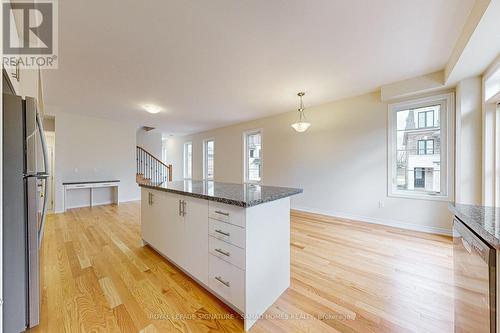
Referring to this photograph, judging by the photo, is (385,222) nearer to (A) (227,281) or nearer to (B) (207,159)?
(A) (227,281)

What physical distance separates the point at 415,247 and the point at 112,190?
728cm

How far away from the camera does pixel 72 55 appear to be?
8.10ft

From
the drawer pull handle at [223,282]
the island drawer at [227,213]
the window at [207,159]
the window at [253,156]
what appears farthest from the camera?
the window at [207,159]

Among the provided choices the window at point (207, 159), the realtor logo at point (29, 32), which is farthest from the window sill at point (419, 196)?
the window at point (207, 159)

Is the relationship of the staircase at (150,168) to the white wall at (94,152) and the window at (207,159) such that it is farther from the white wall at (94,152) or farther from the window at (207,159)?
the window at (207,159)

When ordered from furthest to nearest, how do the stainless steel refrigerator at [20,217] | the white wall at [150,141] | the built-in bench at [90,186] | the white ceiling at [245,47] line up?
the white wall at [150,141] < the built-in bench at [90,186] < the white ceiling at [245,47] < the stainless steel refrigerator at [20,217]

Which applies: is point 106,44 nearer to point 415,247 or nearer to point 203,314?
point 203,314

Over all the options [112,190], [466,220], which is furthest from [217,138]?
[466,220]

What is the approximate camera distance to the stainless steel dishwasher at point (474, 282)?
0.79 metres

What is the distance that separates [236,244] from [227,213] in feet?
0.77

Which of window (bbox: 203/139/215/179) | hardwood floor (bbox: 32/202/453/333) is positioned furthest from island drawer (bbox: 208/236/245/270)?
window (bbox: 203/139/215/179)

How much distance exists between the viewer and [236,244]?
1.45m

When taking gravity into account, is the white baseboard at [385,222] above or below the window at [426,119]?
below

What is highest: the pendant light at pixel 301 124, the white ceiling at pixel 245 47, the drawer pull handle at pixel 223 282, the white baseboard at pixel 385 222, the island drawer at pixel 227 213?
the white ceiling at pixel 245 47
